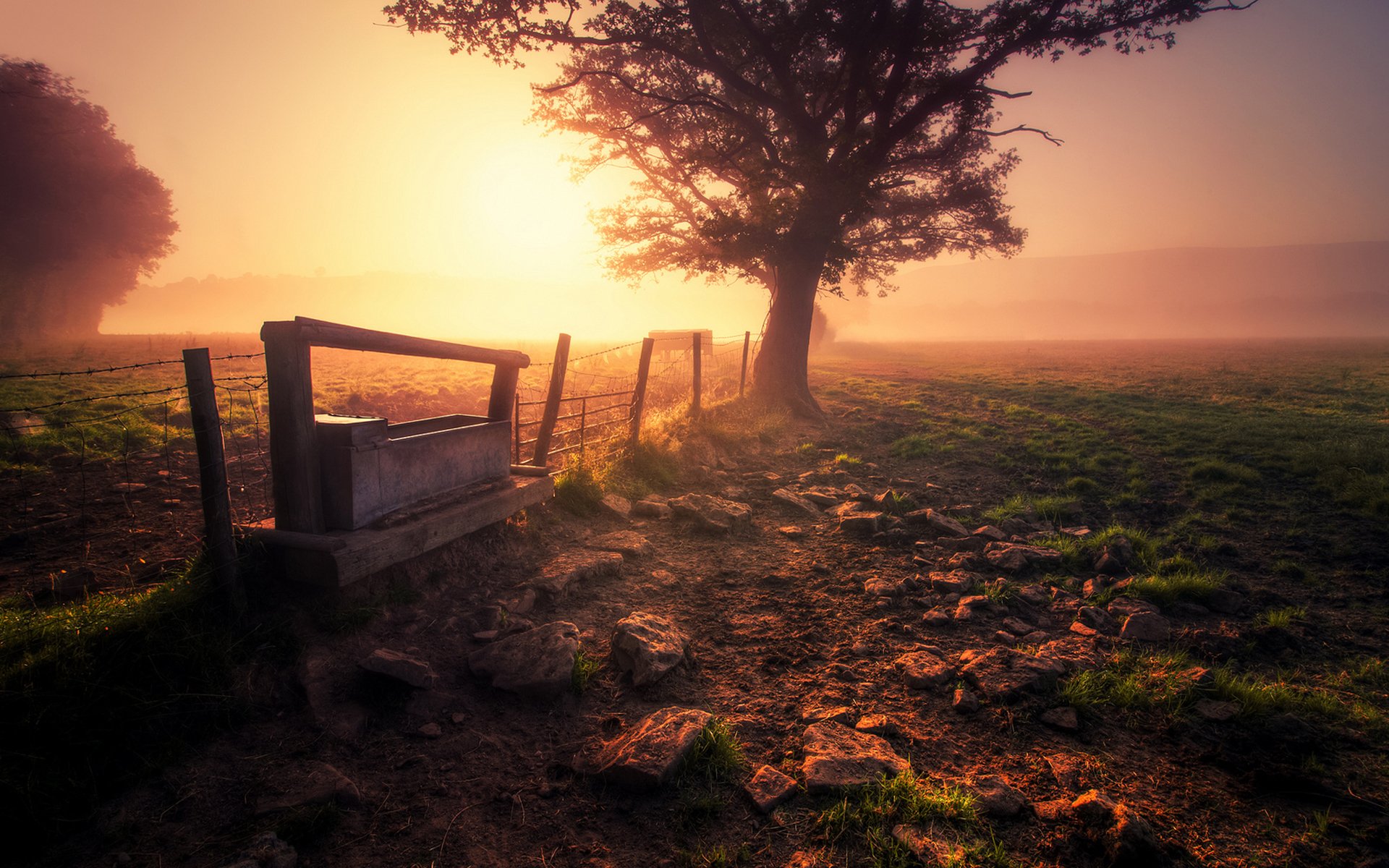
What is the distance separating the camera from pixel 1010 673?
3422 mm

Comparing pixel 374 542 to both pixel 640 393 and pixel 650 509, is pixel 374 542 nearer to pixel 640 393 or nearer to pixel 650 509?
pixel 650 509

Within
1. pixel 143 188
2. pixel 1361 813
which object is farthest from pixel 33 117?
pixel 1361 813

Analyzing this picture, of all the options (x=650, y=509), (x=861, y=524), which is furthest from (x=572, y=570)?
(x=861, y=524)

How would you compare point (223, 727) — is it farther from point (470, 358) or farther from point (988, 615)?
point (988, 615)

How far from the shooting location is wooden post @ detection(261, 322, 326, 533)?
3.31m

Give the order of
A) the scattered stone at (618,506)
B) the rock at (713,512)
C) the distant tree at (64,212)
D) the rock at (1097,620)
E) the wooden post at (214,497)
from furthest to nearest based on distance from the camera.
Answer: the distant tree at (64,212)
the scattered stone at (618,506)
the rock at (713,512)
the rock at (1097,620)
the wooden post at (214,497)

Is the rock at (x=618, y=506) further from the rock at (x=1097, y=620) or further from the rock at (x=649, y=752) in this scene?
the rock at (x=1097, y=620)

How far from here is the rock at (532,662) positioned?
3.21 m

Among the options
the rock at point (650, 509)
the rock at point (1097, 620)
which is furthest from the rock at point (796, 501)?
the rock at point (1097, 620)

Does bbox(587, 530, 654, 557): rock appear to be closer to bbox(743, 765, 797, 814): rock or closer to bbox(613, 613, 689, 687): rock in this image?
bbox(613, 613, 689, 687): rock

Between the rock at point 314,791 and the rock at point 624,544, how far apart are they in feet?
9.65

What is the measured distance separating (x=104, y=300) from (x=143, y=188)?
845 centimetres

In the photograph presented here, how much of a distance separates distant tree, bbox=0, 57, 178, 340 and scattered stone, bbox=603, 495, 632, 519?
94.2 ft

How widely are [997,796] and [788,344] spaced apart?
11706 millimetres
